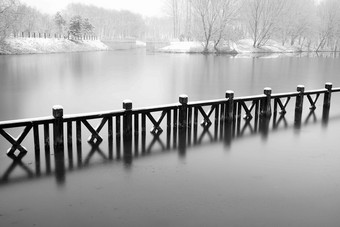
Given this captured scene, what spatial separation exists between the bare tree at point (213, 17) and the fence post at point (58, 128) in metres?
63.7

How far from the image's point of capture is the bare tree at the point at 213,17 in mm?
71062

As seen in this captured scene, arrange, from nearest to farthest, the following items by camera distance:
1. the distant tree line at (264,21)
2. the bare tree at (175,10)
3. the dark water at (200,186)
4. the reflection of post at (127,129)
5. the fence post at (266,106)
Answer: the dark water at (200,186)
the reflection of post at (127,129)
the fence post at (266,106)
the distant tree line at (264,21)
the bare tree at (175,10)

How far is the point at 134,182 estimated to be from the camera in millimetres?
7605

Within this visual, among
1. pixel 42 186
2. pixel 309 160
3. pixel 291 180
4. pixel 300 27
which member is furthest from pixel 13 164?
pixel 300 27

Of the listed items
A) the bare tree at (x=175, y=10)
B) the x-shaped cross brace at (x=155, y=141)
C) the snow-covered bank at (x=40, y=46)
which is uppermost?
the bare tree at (x=175, y=10)

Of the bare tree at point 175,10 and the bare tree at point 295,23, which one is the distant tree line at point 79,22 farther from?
the bare tree at point 295,23

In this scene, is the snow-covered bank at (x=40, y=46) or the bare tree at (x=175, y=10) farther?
the bare tree at (x=175, y=10)

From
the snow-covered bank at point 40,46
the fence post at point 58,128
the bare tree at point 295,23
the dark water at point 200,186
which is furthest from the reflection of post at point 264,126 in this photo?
the bare tree at point 295,23

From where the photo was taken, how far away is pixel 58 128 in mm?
9055

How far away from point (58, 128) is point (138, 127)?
8.14 feet

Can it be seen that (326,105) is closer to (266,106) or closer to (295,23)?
(266,106)

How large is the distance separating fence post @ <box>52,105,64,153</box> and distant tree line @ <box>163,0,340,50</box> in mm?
64004

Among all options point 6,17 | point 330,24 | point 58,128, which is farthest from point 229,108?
point 330,24

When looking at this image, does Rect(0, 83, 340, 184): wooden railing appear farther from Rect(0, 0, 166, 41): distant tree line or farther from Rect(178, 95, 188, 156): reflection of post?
Rect(0, 0, 166, 41): distant tree line
